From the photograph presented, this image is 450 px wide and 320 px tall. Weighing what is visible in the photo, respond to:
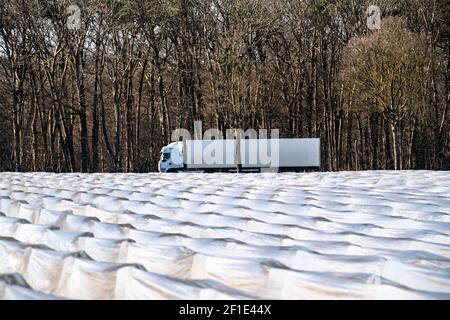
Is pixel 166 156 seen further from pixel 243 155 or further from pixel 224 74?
pixel 224 74

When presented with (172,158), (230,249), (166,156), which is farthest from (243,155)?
(230,249)

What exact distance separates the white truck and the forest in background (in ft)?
5.89

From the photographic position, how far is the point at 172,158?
3281 centimetres

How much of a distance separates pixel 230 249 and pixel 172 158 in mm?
27792

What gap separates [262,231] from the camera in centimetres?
659

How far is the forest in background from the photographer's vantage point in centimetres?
3034

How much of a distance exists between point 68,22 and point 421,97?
20.9 meters

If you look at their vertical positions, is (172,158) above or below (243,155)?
below

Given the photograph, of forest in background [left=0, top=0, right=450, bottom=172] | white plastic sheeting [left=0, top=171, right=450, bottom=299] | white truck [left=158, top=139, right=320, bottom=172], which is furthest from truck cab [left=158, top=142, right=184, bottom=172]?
white plastic sheeting [left=0, top=171, right=450, bottom=299]

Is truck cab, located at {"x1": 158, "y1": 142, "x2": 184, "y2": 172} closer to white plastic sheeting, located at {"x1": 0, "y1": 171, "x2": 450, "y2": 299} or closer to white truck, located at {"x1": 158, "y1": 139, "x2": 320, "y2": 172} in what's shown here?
white truck, located at {"x1": 158, "y1": 139, "x2": 320, "y2": 172}

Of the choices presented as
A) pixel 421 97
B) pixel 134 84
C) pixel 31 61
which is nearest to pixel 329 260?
pixel 421 97

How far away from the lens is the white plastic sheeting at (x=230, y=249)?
402 cm

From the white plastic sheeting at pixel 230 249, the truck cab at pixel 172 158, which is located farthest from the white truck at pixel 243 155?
the white plastic sheeting at pixel 230 249
